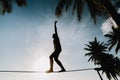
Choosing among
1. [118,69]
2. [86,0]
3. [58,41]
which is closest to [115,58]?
[118,69]

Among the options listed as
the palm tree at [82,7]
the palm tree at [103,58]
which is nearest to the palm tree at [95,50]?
the palm tree at [103,58]

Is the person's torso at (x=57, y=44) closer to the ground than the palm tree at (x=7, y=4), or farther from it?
closer to the ground

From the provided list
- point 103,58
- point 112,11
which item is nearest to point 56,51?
point 112,11

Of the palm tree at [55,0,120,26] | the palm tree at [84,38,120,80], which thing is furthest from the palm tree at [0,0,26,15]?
the palm tree at [84,38,120,80]

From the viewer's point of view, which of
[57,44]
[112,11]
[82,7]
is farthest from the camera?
[82,7]

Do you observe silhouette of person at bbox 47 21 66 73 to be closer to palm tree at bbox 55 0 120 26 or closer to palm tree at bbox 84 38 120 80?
palm tree at bbox 55 0 120 26

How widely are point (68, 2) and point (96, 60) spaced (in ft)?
101

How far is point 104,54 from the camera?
143 ft

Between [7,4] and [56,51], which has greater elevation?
[7,4]

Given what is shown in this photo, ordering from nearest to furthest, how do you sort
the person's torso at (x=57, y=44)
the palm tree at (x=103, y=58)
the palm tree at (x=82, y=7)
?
the person's torso at (x=57, y=44) → the palm tree at (x=82, y=7) → the palm tree at (x=103, y=58)

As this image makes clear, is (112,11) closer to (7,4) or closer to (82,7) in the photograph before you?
(82,7)

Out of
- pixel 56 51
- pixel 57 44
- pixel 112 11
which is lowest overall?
pixel 56 51

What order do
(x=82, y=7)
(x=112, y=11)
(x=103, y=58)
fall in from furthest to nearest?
(x=103, y=58)
(x=82, y=7)
(x=112, y=11)

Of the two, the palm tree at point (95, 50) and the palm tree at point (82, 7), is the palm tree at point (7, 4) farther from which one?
the palm tree at point (95, 50)
